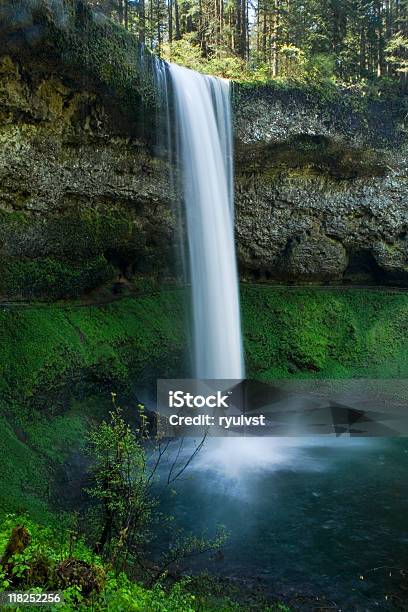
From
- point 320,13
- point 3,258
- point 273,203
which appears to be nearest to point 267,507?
point 3,258

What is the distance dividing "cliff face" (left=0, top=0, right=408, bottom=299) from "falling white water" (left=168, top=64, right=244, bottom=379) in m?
1.03

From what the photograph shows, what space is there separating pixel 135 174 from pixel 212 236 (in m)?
3.44

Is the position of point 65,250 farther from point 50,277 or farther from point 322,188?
point 322,188

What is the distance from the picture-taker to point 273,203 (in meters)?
22.2

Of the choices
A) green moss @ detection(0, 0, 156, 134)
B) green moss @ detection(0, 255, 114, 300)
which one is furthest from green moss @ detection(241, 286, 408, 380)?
green moss @ detection(0, 0, 156, 134)

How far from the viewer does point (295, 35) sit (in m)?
26.0

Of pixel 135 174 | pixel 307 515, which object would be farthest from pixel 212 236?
pixel 307 515

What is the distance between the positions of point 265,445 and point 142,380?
4.85m

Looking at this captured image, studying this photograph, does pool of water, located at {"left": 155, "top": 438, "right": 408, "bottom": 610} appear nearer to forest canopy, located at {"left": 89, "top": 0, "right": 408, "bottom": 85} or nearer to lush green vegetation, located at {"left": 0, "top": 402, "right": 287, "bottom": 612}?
lush green vegetation, located at {"left": 0, "top": 402, "right": 287, "bottom": 612}

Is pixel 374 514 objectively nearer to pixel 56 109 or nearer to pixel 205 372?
pixel 205 372

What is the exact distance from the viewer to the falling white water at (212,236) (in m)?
18.1

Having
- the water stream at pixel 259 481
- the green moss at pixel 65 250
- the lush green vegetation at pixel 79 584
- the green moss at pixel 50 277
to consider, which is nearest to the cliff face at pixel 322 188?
the water stream at pixel 259 481

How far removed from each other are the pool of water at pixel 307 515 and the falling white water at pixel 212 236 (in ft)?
11.1

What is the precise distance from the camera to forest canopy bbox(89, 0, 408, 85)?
25.3 meters
